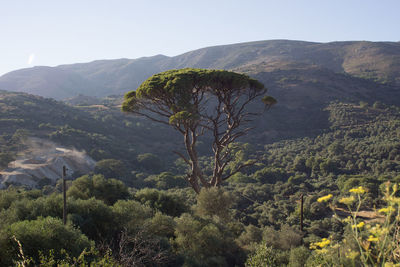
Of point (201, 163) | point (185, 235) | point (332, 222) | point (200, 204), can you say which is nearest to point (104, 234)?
point (185, 235)

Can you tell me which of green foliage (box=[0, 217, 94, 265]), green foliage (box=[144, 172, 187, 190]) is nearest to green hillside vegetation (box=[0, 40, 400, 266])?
green foliage (box=[0, 217, 94, 265])

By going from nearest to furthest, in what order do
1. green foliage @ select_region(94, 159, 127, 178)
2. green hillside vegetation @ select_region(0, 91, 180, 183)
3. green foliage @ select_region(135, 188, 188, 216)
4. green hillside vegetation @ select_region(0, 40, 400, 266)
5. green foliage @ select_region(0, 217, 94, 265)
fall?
green foliage @ select_region(0, 217, 94, 265), green hillside vegetation @ select_region(0, 40, 400, 266), green foliage @ select_region(135, 188, 188, 216), green foliage @ select_region(94, 159, 127, 178), green hillside vegetation @ select_region(0, 91, 180, 183)

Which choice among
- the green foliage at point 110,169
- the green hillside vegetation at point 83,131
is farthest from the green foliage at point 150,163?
the green foliage at point 110,169

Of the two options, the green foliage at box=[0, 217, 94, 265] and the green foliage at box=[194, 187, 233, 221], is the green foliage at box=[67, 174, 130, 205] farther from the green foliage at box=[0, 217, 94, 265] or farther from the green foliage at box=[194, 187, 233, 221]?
the green foliage at box=[0, 217, 94, 265]

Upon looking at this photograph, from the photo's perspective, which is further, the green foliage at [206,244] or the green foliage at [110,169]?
the green foliage at [110,169]

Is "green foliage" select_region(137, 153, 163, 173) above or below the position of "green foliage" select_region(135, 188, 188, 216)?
below

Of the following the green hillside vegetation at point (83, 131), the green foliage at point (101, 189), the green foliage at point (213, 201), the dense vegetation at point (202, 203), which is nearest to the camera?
the dense vegetation at point (202, 203)

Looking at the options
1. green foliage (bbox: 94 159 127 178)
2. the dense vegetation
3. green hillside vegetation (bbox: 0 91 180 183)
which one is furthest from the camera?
green hillside vegetation (bbox: 0 91 180 183)

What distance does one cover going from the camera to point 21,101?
65625 millimetres

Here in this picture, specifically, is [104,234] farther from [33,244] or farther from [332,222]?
[332,222]

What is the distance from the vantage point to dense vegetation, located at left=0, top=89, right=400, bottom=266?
300 inches

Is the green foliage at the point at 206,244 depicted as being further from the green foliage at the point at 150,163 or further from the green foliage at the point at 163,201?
the green foliage at the point at 150,163

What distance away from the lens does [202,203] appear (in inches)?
603

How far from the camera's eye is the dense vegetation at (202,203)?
7.61 metres
